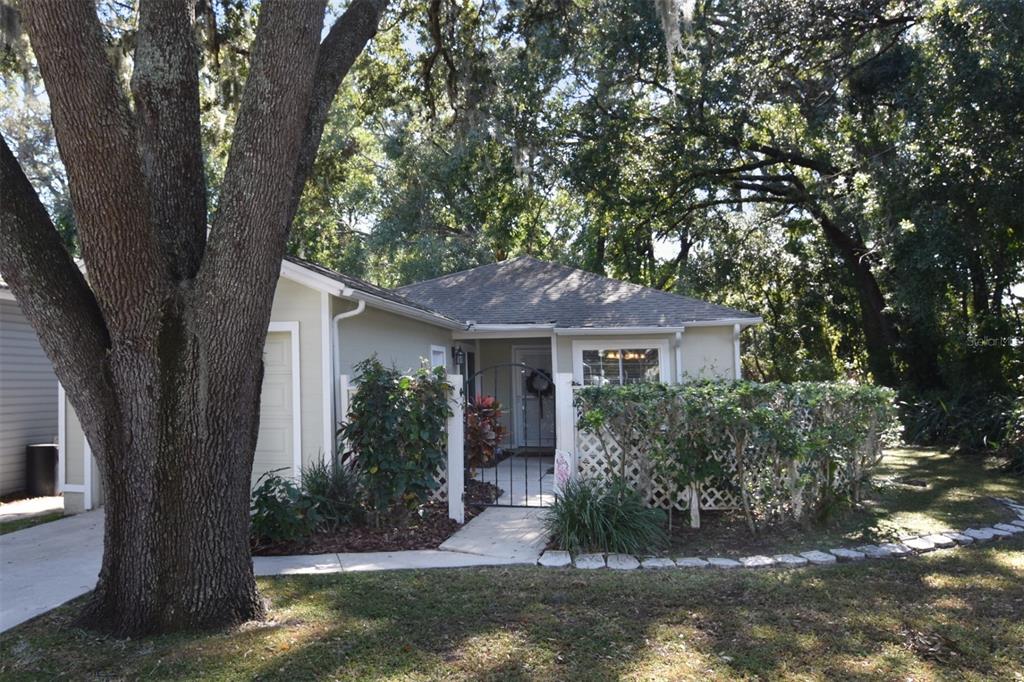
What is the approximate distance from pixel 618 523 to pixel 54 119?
5.24m

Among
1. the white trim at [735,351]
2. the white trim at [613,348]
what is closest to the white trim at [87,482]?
the white trim at [613,348]

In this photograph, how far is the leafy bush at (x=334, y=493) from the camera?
704 centimetres

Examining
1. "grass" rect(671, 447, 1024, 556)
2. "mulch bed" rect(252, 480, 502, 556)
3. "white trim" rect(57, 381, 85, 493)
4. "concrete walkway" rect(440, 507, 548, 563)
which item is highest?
"white trim" rect(57, 381, 85, 493)

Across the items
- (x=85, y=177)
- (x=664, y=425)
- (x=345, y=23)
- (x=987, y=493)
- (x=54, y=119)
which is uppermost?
(x=345, y=23)

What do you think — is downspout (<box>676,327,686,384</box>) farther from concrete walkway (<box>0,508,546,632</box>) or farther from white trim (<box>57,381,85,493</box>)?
white trim (<box>57,381,85,493</box>)

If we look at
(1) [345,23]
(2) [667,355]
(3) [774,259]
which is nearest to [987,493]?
(2) [667,355]

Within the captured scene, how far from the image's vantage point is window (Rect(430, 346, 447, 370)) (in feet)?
37.9

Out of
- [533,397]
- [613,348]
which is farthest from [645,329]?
[533,397]

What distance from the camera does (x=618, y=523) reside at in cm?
632

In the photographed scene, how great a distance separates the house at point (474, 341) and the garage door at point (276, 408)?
1cm

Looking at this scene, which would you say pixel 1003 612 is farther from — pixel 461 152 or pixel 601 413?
pixel 461 152

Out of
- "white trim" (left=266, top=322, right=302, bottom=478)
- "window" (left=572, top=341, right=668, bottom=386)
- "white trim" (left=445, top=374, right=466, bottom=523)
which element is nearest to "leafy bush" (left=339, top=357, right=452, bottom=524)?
"white trim" (left=445, top=374, right=466, bottom=523)

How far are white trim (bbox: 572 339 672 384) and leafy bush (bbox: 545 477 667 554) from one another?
6053 mm

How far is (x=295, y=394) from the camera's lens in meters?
7.85
